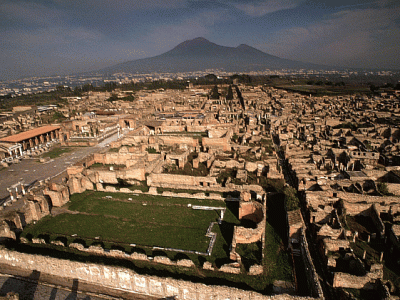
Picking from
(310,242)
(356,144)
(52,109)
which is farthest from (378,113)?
(52,109)

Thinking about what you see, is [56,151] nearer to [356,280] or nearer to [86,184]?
[86,184]

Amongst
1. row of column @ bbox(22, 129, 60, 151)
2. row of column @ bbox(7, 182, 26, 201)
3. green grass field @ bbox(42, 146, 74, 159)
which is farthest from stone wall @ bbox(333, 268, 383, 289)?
row of column @ bbox(22, 129, 60, 151)

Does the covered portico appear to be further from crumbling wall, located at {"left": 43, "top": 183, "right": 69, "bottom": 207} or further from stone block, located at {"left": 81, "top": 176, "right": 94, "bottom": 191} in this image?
crumbling wall, located at {"left": 43, "top": 183, "right": 69, "bottom": 207}

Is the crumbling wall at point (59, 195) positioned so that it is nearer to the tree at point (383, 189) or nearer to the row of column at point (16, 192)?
the row of column at point (16, 192)

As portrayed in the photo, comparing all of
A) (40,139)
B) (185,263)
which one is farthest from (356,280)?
(40,139)

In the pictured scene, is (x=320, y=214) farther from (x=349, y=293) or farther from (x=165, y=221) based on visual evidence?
(x=165, y=221)

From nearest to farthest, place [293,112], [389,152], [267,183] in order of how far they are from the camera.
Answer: [267,183] → [389,152] → [293,112]

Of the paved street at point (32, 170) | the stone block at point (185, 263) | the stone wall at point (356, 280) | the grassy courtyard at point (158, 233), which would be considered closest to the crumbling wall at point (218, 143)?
the grassy courtyard at point (158, 233)
